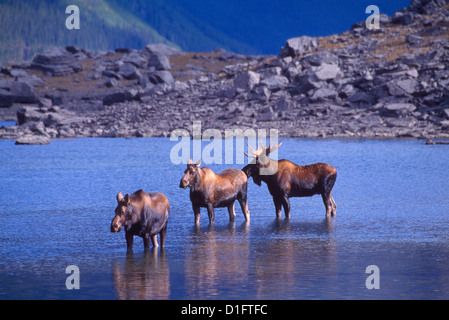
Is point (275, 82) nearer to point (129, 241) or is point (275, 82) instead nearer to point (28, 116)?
point (28, 116)

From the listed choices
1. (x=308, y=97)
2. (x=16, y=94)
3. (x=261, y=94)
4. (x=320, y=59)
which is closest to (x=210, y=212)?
(x=308, y=97)

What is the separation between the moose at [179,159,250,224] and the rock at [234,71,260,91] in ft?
131

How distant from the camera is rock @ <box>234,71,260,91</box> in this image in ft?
185

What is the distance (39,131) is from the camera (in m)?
51.2

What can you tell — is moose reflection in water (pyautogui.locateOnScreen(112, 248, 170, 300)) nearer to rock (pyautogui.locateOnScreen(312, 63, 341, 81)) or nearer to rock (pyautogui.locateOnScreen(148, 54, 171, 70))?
rock (pyautogui.locateOnScreen(312, 63, 341, 81))

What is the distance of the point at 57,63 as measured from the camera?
91.1 m

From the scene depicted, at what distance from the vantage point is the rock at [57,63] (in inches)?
3533

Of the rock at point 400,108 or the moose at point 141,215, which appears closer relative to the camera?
the moose at point 141,215

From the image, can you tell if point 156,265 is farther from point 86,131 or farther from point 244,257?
point 86,131

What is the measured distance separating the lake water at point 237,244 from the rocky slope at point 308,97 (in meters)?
20.6

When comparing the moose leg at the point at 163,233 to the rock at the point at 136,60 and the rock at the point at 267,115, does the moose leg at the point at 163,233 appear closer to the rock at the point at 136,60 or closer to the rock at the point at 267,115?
the rock at the point at 267,115

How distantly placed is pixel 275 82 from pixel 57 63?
141ft

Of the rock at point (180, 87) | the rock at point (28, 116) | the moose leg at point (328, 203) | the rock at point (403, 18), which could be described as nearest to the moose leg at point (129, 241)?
the moose leg at point (328, 203)

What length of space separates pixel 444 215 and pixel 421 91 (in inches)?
1276
